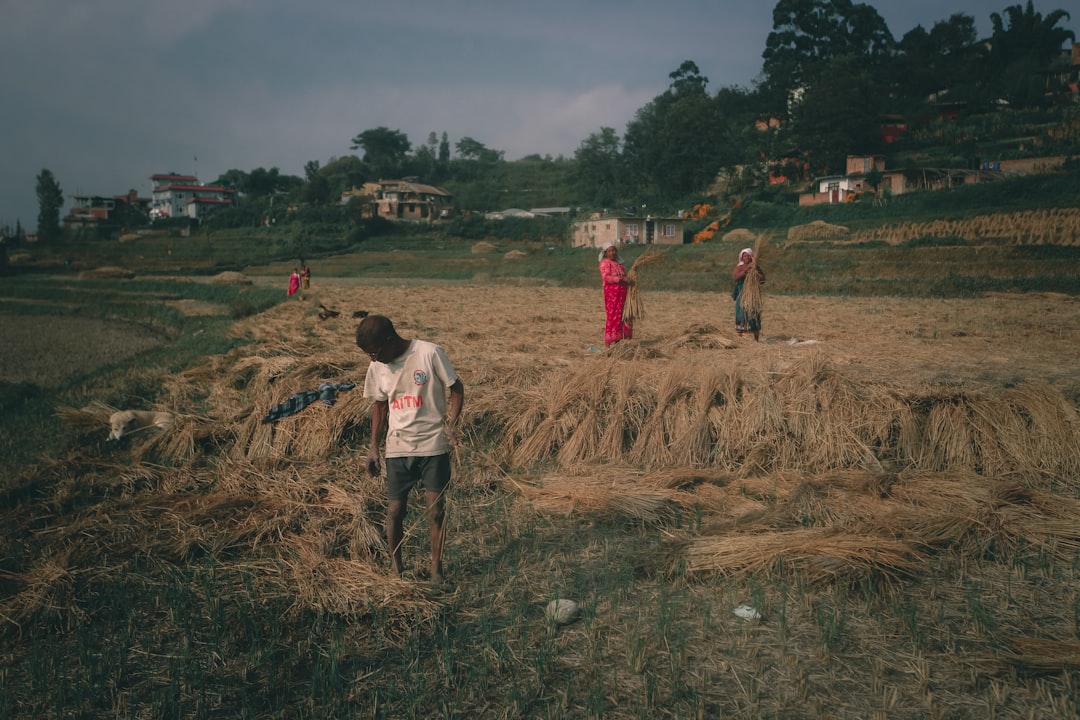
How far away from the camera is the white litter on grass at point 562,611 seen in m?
3.44

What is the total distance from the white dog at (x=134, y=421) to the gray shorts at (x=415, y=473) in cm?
376

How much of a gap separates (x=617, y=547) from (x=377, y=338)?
1919mm

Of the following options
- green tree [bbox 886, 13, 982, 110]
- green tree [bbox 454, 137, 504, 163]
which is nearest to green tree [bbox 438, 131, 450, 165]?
green tree [bbox 454, 137, 504, 163]

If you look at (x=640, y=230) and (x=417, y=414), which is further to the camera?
(x=640, y=230)

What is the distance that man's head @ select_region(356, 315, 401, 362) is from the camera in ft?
12.0

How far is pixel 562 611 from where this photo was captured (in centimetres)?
347

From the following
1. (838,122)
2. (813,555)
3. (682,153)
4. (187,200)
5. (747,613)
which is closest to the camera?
(747,613)

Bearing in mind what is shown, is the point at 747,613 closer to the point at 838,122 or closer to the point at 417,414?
the point at 417,414

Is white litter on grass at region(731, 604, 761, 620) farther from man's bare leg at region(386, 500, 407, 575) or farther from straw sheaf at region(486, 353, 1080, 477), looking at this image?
straw sheaf at region(486, 353, 1080, 477)

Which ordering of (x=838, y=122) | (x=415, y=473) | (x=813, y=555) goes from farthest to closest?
(x=838, y=122) → (x=415, y=473) → (x=813, y=555)

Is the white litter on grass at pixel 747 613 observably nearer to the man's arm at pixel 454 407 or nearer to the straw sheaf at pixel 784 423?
the man's arm at pixel 454 407

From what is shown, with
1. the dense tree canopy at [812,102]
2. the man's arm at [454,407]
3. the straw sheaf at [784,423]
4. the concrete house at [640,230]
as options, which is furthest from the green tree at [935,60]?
the man's arm at [454,407]

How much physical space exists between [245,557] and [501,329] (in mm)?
8402

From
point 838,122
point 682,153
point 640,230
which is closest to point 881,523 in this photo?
point 640,230
